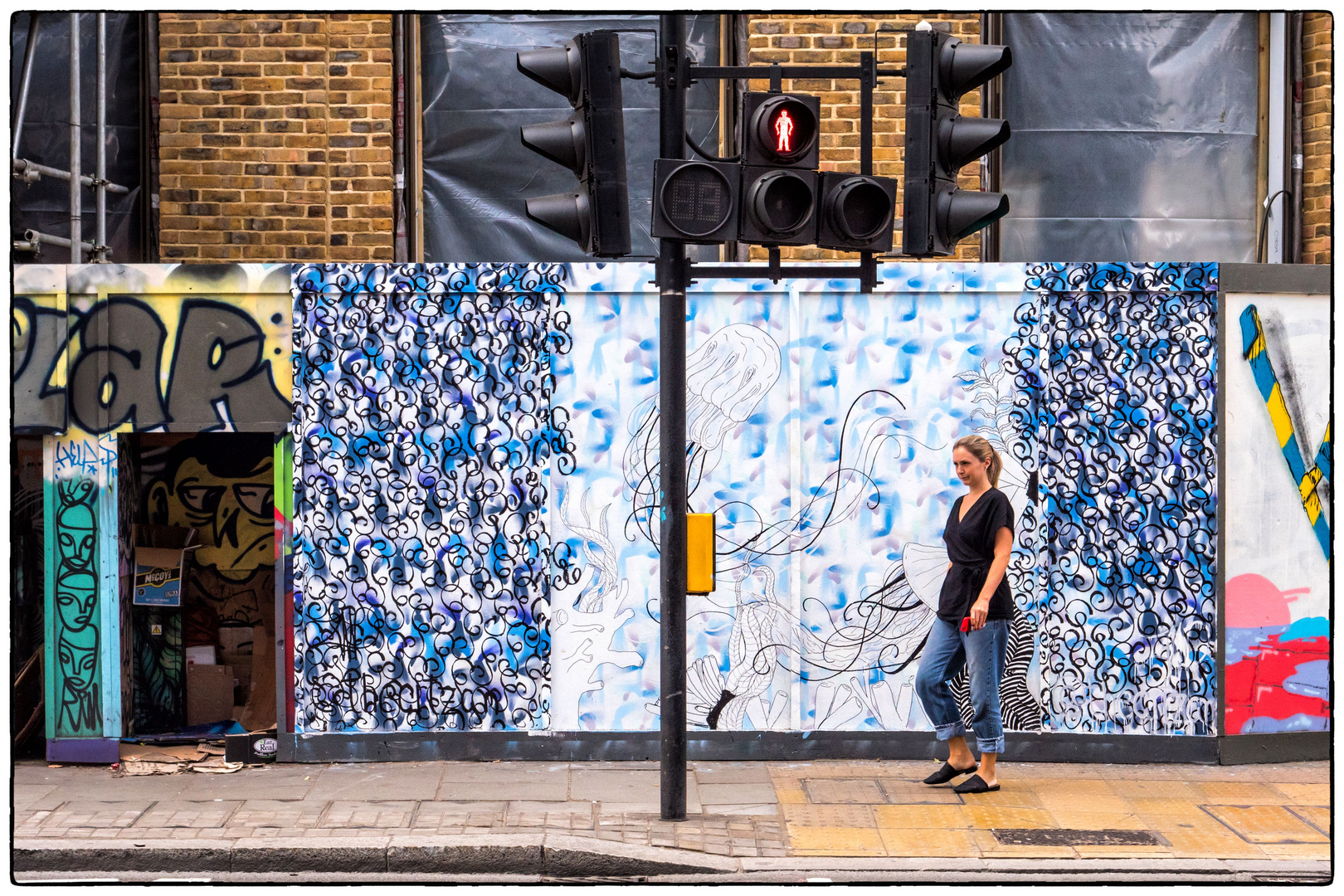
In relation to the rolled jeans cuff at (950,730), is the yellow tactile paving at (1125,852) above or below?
below

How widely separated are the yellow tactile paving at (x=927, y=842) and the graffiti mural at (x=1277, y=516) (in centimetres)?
249

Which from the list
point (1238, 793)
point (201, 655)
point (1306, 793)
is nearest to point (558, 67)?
point (201, 655)

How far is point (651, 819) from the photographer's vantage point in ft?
22.1

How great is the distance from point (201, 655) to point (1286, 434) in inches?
274

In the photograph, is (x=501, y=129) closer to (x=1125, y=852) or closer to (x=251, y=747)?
(x=251, y=747)

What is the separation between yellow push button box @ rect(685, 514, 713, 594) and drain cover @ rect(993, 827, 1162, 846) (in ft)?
6.14

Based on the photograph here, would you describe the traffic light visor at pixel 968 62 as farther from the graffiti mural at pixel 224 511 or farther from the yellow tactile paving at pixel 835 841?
the graffiti mural at pixel 224 511

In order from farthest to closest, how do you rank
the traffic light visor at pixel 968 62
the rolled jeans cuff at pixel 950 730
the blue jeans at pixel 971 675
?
the rolled jeans cuff at pixel 950 730 → the blue jeans at pixel 971 675 → the traffic light visor at pixel 968 62

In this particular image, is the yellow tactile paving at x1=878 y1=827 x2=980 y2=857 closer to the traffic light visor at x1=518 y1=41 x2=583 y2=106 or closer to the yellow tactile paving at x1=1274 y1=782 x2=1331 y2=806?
the yellow tactile paving at x1=1274 y1=782 x2=1331 y2=806

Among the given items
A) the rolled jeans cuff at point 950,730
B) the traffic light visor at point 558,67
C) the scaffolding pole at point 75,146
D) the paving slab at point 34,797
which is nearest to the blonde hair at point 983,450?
the rolled jeans cuff at point 950,730

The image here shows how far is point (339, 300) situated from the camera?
7.98 m

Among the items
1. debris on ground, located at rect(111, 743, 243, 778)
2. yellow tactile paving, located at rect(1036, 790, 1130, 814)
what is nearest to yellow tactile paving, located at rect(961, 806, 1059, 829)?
yellow tactile paving, located at rect(1036, 790, 1130, 814)

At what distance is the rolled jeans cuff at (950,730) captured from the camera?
736cm

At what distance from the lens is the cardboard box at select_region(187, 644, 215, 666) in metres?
8.76
